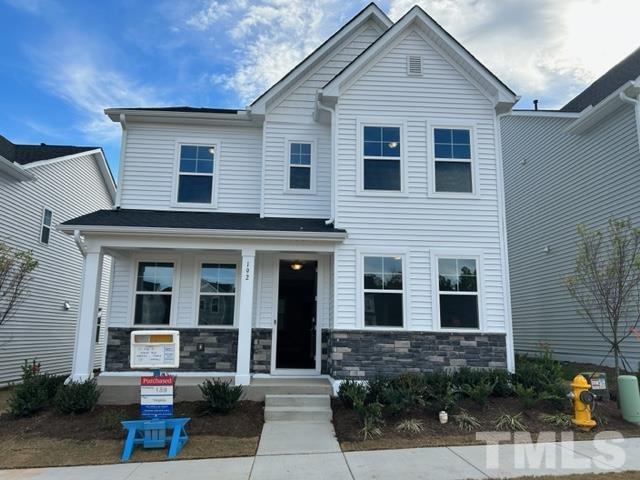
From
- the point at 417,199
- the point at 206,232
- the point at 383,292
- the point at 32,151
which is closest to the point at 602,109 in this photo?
the point at 417,199

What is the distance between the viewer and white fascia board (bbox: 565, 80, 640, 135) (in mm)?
9750

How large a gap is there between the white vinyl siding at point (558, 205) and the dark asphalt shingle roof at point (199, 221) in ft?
23.6

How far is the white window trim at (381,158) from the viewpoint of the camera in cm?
896

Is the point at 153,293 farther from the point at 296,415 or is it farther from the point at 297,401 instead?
the point at 296,415

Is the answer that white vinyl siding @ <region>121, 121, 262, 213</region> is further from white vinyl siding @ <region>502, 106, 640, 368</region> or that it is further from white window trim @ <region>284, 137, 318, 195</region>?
white vinyl siding @ <region>502, 106, 640, 368</region>

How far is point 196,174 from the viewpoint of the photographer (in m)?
10.2

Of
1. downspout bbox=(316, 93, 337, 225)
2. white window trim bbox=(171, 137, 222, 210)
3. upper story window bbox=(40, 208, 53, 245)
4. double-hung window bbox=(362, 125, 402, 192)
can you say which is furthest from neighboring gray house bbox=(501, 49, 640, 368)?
upper story window bbox=(40, 208, 53, 245)

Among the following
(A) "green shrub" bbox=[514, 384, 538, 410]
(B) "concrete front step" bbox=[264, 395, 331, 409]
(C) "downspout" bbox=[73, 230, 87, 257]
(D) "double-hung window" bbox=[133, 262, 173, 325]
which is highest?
(C) "downspout" bbox=[73, 230, 87, 257]

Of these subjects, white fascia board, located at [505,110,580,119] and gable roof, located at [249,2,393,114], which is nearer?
gable roof, located at [249,2,393,114]

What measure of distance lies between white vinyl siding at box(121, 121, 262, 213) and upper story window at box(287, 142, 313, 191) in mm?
804

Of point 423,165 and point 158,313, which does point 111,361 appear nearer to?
point 158,313

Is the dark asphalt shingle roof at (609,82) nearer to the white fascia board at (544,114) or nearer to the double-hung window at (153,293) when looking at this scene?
the white fascia board at (544,114)

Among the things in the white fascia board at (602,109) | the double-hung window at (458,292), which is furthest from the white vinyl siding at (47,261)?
the white fascia board at (602,109)

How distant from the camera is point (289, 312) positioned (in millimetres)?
9438
